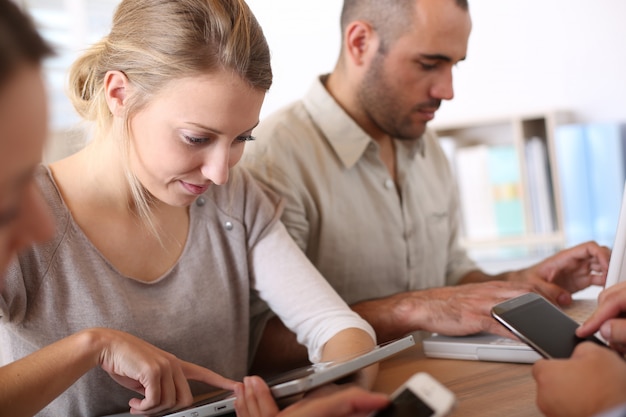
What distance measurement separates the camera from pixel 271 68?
1.29 metres

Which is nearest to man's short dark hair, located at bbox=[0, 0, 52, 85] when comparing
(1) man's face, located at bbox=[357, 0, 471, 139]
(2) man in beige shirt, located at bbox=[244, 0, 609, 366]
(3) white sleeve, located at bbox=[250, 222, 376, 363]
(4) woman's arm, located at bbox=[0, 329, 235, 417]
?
(4) woman's arm, located at bbox=[0, 329, 235, 417]

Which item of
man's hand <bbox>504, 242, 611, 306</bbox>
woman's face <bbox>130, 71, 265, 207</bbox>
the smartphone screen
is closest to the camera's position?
the smartphone screen

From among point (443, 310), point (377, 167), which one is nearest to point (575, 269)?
point (443, 310)

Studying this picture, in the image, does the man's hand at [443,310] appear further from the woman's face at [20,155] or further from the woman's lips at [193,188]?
the woman's face at [20,155]

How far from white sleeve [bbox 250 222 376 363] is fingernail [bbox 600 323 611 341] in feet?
1.38

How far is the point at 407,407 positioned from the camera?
75 cm

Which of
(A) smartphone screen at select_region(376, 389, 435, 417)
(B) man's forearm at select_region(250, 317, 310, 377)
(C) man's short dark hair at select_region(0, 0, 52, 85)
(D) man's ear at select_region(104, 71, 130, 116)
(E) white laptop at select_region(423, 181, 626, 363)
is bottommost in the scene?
(B) man's forearm at select_region(250, 317, 310, 377)

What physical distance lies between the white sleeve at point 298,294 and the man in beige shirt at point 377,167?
0.18 m

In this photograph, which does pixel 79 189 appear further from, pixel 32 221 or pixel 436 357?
pixel 436 357

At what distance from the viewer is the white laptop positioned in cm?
122

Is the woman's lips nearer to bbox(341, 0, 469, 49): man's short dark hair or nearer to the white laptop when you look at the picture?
the white laptop

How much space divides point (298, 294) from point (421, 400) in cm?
64

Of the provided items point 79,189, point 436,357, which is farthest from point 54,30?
point 436,357

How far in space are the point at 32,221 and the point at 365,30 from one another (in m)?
1.38
